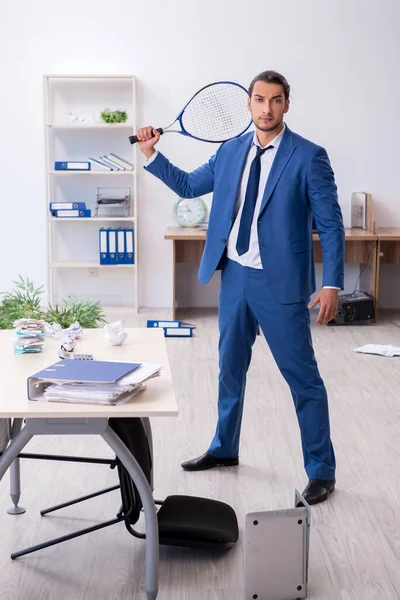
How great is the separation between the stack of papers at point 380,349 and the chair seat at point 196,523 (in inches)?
109

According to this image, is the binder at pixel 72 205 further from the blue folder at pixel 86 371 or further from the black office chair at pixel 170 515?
the blue folder at pixel 86 371

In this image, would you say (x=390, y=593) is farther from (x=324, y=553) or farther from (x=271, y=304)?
(x=271, y=304)

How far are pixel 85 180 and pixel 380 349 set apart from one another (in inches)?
111

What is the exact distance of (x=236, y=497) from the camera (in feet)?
9.95

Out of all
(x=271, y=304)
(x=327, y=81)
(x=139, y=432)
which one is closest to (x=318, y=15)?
(x=327, y=81)

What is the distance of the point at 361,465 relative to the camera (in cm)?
338

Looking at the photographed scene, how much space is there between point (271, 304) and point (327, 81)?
4117 millimetres

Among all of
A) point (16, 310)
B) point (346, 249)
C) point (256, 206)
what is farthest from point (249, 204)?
point (346, 249)

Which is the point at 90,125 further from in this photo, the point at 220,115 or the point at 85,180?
the point at 220,115

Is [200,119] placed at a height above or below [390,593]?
above

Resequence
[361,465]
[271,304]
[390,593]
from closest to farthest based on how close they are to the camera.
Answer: [390,593] < [271,304] < [361,465]

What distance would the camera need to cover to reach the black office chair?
2.51m

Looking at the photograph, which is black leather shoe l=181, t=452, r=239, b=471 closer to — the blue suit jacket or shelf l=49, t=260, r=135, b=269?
the blue suit jacket

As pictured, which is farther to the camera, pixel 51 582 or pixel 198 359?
pixel 198 359
